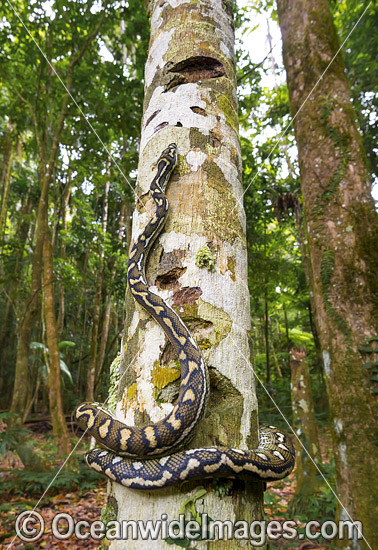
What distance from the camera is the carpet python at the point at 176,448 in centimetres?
128

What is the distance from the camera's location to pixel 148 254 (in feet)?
5.85

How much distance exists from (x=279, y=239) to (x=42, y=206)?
6139 mm

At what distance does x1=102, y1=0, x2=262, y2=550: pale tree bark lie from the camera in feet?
4.28

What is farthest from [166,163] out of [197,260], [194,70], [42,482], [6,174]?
[6,174]

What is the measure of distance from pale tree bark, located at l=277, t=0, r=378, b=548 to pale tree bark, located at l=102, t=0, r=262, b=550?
866 millimetres

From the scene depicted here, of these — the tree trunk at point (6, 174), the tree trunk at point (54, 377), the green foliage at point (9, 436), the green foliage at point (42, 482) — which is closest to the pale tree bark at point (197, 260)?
the green foliage at point (9, 436)

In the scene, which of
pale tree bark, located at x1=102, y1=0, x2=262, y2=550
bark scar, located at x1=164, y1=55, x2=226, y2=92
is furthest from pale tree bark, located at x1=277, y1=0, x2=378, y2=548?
pale tree bark, located at x1=102, y1=0, x2=262, y2=550

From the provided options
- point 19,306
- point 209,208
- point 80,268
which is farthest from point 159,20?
point 19,306

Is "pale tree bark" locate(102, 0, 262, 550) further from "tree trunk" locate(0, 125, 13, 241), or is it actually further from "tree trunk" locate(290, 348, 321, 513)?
"tree trunk" locate(0, 125, 13, 241)

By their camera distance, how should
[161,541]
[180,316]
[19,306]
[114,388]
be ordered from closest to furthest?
[161,541]
[180,316]
[114,388]
[19,306]

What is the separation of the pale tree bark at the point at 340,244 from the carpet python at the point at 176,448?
1.31 meters

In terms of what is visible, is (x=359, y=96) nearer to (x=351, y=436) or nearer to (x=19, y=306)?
(x=351, y=436)

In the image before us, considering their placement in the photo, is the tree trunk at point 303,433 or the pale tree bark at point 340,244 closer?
the pale tree bark at point 340,244

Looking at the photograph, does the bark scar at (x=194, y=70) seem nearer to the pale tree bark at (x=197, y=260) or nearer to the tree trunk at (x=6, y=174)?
the pale tree bark at (x=197, y=260)
